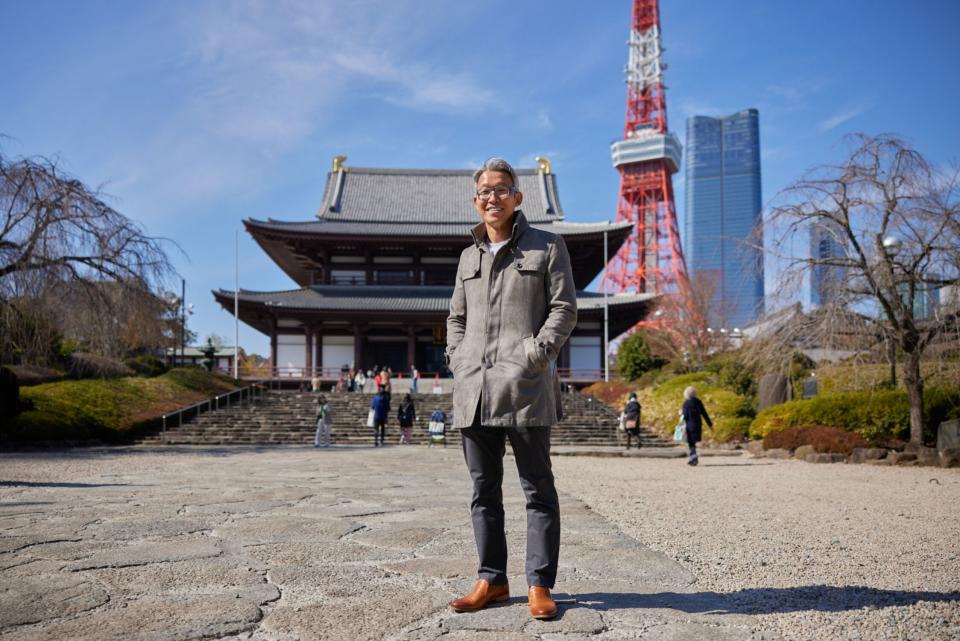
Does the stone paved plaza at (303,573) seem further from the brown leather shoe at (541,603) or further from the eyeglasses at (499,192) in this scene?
Result: the eyeglasses at (499,192)

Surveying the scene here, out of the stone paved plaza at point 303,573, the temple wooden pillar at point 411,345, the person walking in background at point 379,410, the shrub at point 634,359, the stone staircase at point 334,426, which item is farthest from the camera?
the temple wooden pillar at point 411,345

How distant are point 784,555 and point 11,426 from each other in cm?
1463

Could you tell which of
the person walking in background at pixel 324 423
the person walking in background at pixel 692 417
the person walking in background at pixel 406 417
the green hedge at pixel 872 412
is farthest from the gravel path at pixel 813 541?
the person walking in background at pixel 324 423

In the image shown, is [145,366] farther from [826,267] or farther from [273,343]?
[826,267]

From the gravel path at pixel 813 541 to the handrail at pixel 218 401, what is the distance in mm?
12891

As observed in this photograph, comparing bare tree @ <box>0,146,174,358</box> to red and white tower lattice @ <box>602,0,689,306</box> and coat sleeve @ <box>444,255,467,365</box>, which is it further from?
red and white tower lattice @ <box>602,0,689,306</box>

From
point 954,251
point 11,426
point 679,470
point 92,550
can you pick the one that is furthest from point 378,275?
point 92,550

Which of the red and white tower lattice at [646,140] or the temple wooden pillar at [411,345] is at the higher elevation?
the red and white tower lattice at [646,140]

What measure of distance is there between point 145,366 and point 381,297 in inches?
413

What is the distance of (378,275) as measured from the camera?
3161cm

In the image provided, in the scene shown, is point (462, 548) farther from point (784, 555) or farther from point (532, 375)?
point (784, 555)

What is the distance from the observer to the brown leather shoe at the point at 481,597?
2.74 meters

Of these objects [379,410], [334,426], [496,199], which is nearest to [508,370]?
[496,199]

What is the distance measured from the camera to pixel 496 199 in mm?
3062
